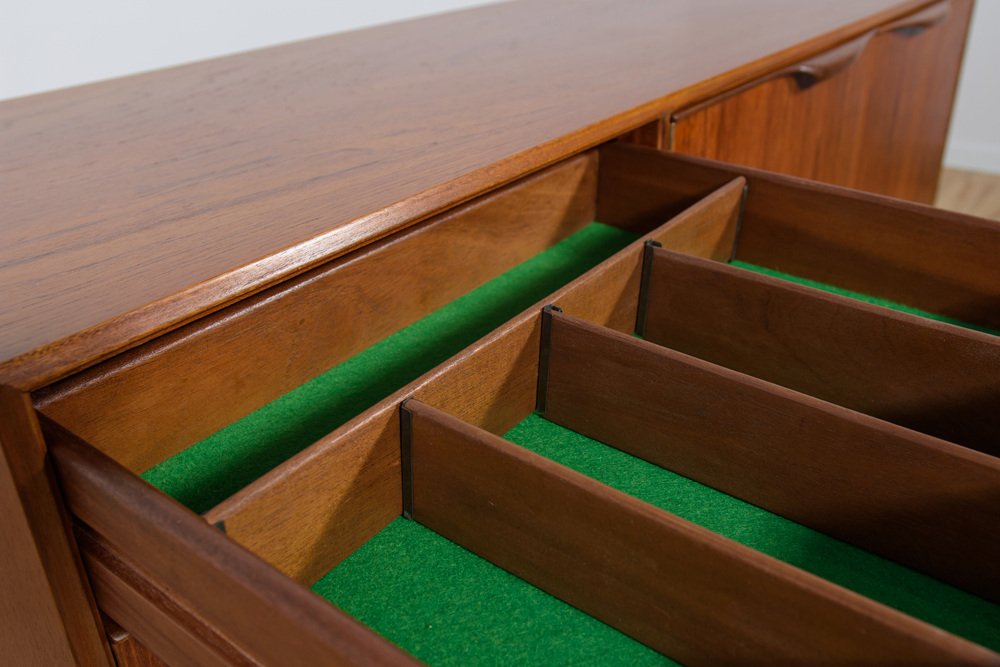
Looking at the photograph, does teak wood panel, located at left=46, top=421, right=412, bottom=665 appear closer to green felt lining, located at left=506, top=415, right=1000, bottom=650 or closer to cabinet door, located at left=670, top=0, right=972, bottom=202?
green felt lining, located at left=506, top=415, right=1000, bottom=650

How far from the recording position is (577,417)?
2.57 feet

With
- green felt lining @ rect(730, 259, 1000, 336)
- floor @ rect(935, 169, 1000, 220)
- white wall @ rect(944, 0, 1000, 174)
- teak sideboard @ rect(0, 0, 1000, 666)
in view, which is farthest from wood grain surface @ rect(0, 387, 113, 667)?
white wall @ rect(944, 0, 1000, 174)

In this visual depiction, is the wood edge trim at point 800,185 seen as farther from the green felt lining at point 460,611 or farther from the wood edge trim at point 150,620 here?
the wood edge trim at point 150,620

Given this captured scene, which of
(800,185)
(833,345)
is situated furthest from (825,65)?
(833,345)

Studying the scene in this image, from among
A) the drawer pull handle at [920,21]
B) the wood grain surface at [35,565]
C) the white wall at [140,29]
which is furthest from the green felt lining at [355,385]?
the drawer pull handle at [920,21]

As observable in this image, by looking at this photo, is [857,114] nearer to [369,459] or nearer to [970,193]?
[369,459]

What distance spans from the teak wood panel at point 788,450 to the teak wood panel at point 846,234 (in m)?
0.38

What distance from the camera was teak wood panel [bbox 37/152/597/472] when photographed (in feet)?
2.15

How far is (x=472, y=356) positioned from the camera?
70 centimetres

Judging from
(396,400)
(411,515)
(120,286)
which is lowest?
(411,515)

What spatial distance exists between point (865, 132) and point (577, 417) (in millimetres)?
1214

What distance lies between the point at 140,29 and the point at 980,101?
10.4 feet

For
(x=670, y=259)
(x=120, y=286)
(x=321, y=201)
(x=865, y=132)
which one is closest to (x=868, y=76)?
(x=865, y=132)

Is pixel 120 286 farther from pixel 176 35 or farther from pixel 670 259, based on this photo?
pixel 176 35
